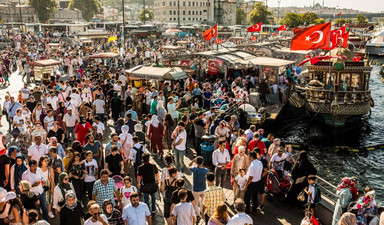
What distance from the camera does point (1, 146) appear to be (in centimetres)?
910

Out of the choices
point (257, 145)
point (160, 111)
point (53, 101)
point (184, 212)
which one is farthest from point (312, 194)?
point (53, 101)

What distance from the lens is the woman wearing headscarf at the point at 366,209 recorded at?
679 centimetres

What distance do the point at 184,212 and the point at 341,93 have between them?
16.2 meters

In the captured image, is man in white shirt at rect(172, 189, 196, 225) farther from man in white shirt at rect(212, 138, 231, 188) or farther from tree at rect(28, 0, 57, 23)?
tree at rect(28, 0, 57, 23)

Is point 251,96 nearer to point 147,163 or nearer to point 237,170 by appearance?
point 237,170

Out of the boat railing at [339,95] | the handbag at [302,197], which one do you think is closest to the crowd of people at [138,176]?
the handbag at [302,197]

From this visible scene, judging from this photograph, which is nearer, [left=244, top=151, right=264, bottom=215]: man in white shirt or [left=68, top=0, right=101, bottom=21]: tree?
[left=244, top=151, right=264, bottom=215]: man in white shirt

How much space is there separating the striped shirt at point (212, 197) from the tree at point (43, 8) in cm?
11854

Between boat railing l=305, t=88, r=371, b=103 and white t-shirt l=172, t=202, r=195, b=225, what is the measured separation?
1474cm

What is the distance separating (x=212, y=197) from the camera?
6477 mm

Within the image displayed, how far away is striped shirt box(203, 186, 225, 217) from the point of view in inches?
254

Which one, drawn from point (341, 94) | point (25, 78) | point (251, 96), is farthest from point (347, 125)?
point (25, 78)

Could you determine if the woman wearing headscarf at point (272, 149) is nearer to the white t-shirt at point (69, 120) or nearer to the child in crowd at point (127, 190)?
the child in crowd at point (127, 190)

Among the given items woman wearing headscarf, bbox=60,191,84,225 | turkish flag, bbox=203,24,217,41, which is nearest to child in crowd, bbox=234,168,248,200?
woman wearing headscarf, bbox=60,191,84,225
